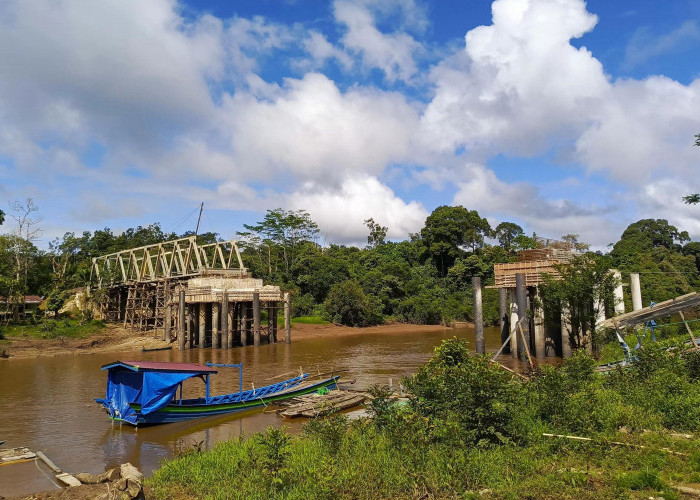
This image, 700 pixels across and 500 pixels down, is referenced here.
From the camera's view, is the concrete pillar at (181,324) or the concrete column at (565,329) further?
the concrete pillar at (181,324)

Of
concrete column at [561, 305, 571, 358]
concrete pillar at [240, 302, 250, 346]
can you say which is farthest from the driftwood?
concrete pillar at [240, 302, 250, 346]

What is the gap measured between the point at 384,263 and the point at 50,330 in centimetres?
4554

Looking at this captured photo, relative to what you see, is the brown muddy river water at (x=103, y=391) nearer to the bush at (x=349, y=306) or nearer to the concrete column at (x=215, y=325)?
the concrete column at (x=215, y=325)

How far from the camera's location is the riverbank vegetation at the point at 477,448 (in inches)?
305

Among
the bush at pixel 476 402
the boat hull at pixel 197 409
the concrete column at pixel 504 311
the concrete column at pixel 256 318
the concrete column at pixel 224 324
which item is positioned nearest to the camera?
the bush at pixel 476 402

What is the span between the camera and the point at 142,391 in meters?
14.9

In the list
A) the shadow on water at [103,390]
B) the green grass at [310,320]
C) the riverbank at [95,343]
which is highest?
the green grass at [310,320]

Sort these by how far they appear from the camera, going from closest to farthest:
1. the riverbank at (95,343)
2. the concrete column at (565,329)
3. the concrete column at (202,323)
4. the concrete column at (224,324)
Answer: the concrete column at (565,329), the riverbank at (95,343), the concrete column at (224,324), the concrete column at (202,323)

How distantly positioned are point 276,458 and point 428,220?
6818cm

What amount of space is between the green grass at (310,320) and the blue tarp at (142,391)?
37.6 metres

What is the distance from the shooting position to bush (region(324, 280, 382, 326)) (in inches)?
2260

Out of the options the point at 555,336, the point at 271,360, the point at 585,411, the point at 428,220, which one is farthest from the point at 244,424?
the point at 428,220

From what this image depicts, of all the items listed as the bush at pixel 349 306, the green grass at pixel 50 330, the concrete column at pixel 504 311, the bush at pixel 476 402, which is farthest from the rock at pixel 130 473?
the bush at pixel 349 306

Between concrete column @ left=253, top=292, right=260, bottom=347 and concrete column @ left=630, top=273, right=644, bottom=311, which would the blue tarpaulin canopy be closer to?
concrete column @ left=253, top=292, right=260, bottom=347
